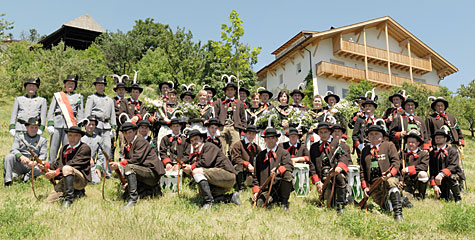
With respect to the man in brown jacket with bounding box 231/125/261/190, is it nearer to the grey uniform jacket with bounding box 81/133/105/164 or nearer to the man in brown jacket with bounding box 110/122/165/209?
the man in brown jacket with bounding box 110/122/165/209

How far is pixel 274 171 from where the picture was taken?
22.5 feet

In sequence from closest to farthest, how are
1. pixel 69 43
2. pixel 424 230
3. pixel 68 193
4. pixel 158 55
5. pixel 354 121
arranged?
pixel 424 230
pixel 68 193
pixel 354 121
pixel 158 55
pixel 69 43

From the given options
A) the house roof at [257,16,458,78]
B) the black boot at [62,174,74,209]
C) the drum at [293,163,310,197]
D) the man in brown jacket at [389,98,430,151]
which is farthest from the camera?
the house roof at [257,16,458,78]

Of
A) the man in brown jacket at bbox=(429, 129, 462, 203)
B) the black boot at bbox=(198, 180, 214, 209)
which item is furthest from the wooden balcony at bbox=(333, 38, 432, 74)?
the black boot at bbox=(198, 180, 214, 209)

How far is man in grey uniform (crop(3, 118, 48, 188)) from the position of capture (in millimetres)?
8320

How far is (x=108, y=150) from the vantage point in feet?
30.2

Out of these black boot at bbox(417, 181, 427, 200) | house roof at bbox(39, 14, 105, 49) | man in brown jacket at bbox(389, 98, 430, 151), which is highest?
house roof at bbox(39, 14, 105, 49)

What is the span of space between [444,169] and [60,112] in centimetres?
921

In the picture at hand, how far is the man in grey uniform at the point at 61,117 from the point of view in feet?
29.7

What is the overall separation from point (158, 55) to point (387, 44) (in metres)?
22.7

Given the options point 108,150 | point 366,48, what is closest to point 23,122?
point 108,150

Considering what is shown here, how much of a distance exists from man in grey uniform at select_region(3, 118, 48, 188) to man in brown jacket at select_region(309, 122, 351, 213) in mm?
6567

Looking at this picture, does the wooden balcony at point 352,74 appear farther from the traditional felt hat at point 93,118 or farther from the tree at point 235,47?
the traditional felt hat at point 93,118

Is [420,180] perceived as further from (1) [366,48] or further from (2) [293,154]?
(1) [366,48]
